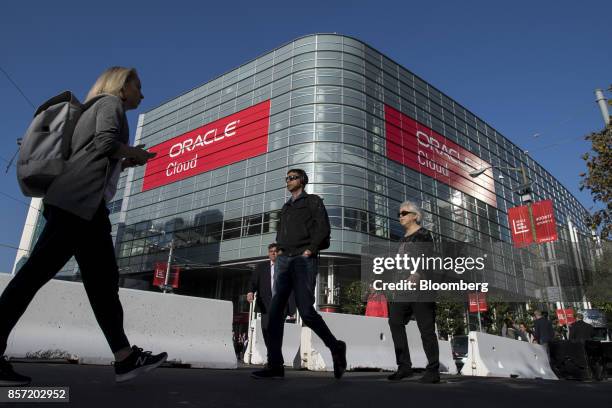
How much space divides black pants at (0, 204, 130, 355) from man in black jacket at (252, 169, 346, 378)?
145 centimetres

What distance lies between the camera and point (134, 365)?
2.47m

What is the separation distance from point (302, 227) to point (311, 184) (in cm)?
2994

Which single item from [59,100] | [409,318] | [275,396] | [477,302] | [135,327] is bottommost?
[275,396]

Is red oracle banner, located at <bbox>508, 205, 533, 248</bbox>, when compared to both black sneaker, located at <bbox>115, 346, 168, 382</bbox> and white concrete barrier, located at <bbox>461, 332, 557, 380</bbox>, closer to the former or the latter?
white concrete barrier, located at <bbox>461, 332, 557, 380</bbox>

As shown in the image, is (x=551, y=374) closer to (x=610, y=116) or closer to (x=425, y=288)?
(x=610, y=116)

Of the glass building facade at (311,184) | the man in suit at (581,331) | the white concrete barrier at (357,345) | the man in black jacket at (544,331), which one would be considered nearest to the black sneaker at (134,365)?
the white concrete barrier at (357,345)

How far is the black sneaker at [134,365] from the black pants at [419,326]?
93.1 inches

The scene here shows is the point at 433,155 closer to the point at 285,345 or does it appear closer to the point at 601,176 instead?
the point at 601,176

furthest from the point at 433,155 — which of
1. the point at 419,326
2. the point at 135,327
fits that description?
the point at 135,327

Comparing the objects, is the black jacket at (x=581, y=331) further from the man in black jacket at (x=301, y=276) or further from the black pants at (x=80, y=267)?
the black pants at (x=80, y=267)

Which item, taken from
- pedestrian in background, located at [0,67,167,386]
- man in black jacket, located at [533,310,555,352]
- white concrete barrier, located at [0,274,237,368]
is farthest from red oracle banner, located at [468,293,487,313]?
pedestrian in background, located at [0,67,167,386]

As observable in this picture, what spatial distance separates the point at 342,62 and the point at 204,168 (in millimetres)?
16428

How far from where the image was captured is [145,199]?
148ft

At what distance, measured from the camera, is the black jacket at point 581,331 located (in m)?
9.09
